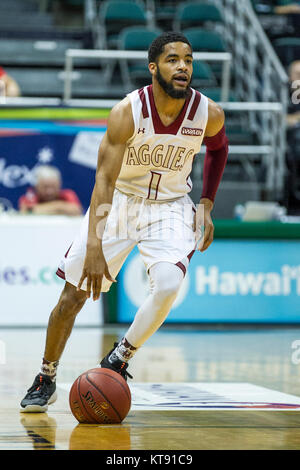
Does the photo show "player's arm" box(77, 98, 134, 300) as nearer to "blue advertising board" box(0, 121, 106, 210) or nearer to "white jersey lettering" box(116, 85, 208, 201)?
"white jersey lettering" box(116, 85, 208, 201)

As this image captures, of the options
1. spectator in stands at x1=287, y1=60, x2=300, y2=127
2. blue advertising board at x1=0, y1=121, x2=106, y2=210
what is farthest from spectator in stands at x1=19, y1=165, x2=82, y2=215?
spectator in stands at x1=287, y1=60, x2=300, y2=127

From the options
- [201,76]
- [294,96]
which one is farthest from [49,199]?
[294,96]

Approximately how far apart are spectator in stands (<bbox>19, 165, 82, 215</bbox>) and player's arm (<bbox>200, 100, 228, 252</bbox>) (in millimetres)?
5499

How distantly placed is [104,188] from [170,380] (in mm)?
2045

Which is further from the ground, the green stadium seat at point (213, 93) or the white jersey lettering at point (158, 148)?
the green stadium seat at point (213, 93)

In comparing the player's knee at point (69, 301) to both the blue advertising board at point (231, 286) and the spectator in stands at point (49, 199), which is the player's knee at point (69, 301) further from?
the spectator in stands at point (49, 199)

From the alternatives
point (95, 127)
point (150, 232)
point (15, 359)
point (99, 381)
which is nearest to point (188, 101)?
point (150, 232)

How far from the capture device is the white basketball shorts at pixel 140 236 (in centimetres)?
461

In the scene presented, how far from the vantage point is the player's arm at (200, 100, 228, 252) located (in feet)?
15.8

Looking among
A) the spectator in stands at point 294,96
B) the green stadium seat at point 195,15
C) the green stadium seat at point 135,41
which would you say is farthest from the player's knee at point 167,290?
the green stadium seat at point 195,15

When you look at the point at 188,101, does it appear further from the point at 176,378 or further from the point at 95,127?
the point at 95,127

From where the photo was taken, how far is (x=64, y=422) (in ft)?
14.3

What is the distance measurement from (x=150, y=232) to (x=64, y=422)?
1.09m

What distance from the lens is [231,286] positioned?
9.90 meters
